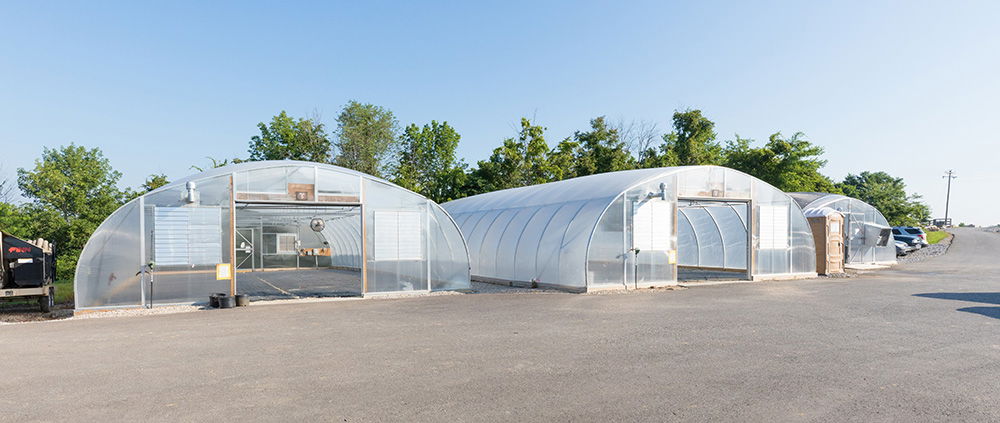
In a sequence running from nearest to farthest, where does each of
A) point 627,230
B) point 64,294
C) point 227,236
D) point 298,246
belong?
point 227,236 < point 627,230 < point 64,294 < point 298,246

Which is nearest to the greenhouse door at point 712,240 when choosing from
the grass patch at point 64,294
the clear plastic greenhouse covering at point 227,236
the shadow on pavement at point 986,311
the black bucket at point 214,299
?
the shadow on pavement at point 986,311

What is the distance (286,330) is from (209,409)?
5.31 meters

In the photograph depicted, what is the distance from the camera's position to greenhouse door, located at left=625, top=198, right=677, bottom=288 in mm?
19266

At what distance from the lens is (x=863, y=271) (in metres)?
27.6

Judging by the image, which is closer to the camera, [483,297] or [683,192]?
[483,297]

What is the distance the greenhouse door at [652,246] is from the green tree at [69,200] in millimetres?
29209

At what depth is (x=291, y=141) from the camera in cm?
4772

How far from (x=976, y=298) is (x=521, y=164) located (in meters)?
28.8

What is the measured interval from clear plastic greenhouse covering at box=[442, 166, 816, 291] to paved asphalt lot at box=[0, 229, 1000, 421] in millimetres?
3848

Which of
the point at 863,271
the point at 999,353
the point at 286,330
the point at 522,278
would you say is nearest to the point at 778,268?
the point at 863,271

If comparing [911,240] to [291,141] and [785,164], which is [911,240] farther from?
[291,141]

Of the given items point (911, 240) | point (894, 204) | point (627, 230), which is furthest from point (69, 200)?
point (894, 204)

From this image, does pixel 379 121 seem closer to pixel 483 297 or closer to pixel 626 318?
pixel 483 297

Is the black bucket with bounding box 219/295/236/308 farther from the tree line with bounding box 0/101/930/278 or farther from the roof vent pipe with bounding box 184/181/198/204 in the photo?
the tree line with bounding box 0/101/930/278
